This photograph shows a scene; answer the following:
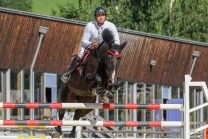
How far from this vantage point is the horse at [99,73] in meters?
11.4

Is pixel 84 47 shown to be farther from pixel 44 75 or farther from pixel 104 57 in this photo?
pixel 44 75

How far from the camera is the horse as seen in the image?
1136cm

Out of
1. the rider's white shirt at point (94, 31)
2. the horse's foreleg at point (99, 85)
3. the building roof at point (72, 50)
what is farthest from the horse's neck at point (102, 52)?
the building roof at point (72, 50)

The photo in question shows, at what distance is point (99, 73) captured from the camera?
12.0 m

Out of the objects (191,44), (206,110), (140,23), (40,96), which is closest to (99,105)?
(40,96)

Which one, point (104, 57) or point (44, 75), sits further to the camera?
point (44, 75)

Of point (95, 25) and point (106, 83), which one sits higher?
point (95, 25)

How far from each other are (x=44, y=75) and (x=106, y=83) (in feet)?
52.2

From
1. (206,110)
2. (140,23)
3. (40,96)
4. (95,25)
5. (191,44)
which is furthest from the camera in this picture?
(140,23)

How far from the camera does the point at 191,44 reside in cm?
3569

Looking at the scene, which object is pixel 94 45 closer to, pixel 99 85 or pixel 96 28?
pixel 96 28

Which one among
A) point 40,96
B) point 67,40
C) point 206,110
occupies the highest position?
point 67,40

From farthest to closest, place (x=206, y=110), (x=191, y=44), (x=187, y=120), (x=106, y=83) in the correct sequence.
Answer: (x=206, y=110), (x=191, y=44), (x=106, y=83), (x=187, y=120)

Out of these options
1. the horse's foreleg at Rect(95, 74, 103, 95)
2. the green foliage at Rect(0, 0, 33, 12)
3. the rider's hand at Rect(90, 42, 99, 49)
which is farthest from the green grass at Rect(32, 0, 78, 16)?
the horse's foreleg at Rect(95, 74, 103, 95)
